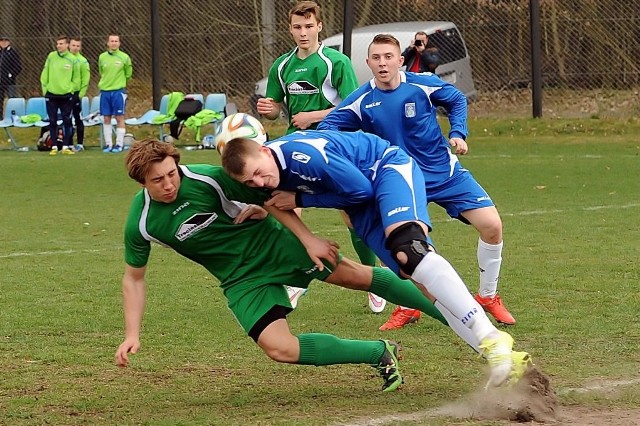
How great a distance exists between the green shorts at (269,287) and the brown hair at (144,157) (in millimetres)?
689

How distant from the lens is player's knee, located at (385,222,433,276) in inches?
199

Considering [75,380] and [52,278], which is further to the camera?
[52,278]

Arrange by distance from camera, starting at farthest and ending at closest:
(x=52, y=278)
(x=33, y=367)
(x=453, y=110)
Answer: (x=52, y=278) < (x=453, y=110) < (x=33, y=367)

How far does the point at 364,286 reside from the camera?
229 inches

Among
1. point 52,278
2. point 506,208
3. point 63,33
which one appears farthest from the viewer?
point 63,33

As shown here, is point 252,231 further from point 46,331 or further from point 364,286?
point 46,331

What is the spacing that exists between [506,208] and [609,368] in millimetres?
6890

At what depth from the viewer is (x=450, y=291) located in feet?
16.6

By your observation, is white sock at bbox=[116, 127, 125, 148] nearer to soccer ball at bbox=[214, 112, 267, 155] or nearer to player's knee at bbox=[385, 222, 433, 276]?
soccer ball at bbox=[214, 112, 267, 155]

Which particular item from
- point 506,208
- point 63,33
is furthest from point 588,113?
point 63,33

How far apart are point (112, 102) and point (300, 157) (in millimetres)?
15962

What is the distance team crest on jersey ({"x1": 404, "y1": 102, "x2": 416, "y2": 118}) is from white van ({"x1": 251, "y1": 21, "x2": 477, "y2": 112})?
1455 centimetres

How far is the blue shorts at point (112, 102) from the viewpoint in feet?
67.6

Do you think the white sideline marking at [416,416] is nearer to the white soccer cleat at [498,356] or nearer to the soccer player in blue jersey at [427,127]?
the white soccer cleat at [498,356]
